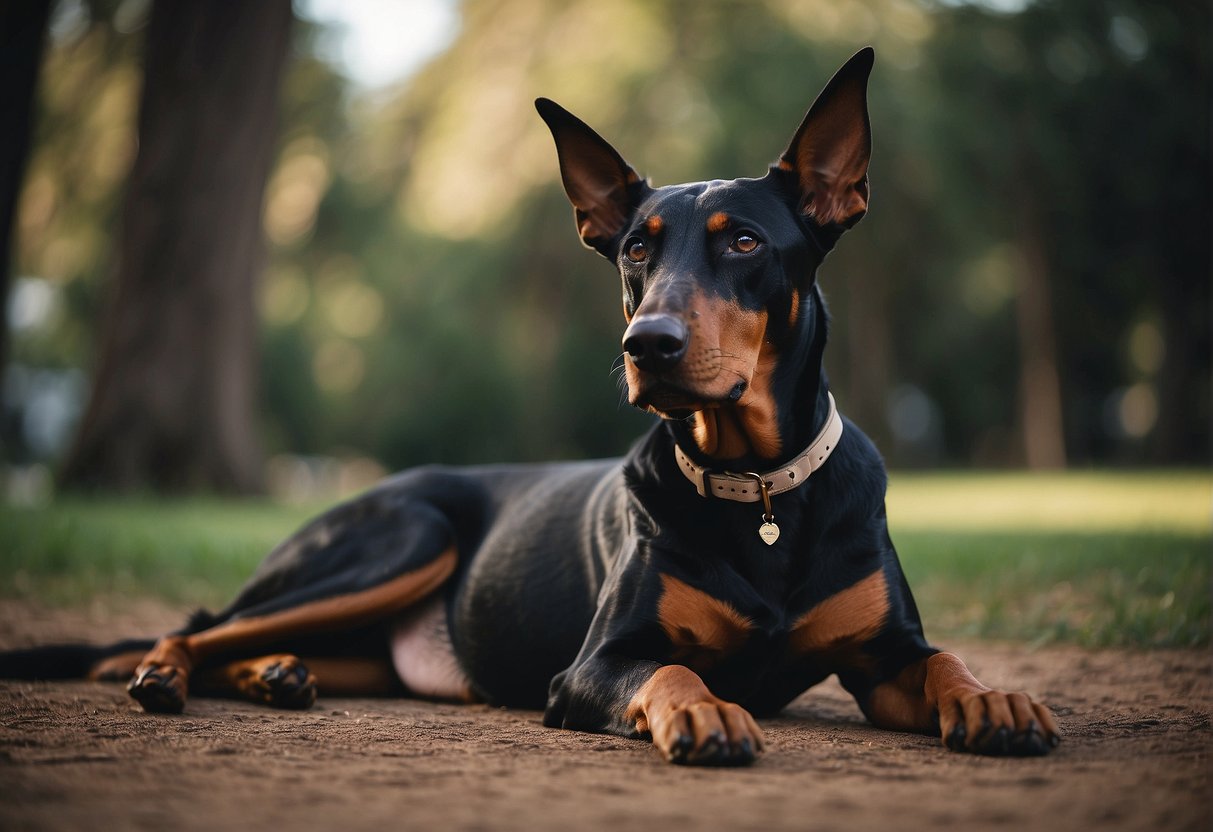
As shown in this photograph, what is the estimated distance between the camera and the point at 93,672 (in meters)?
4.56

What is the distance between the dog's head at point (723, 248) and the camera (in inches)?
128

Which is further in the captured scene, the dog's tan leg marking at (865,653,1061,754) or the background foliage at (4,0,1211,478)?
the background foliage at (4,0,1211,478)

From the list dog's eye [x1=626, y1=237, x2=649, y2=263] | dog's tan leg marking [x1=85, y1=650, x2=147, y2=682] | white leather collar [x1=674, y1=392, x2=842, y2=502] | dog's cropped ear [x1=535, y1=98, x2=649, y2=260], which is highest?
dog's cropped ear [x1=535, y1=98, x2=649, y2=260]

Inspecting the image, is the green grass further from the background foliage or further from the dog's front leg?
the background foliage

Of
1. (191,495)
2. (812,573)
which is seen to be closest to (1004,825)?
(812,573)

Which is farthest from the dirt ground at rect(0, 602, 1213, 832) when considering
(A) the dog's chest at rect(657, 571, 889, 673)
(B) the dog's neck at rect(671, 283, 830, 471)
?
(B) the dog's neck at rect(671, 283, 830, 471)

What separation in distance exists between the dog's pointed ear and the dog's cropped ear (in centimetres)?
64

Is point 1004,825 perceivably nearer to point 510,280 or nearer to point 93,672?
point 93,672

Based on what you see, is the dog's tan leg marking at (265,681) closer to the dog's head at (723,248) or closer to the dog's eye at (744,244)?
the dog's head at (723,248)

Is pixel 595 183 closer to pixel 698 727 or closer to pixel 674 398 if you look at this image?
pixel 674 398

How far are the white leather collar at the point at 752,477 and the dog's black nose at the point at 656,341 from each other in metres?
0.60

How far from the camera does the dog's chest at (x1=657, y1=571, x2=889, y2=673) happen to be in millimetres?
3469

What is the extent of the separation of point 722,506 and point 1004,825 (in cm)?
157

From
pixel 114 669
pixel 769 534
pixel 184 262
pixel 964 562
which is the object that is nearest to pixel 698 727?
pixel 769 534
